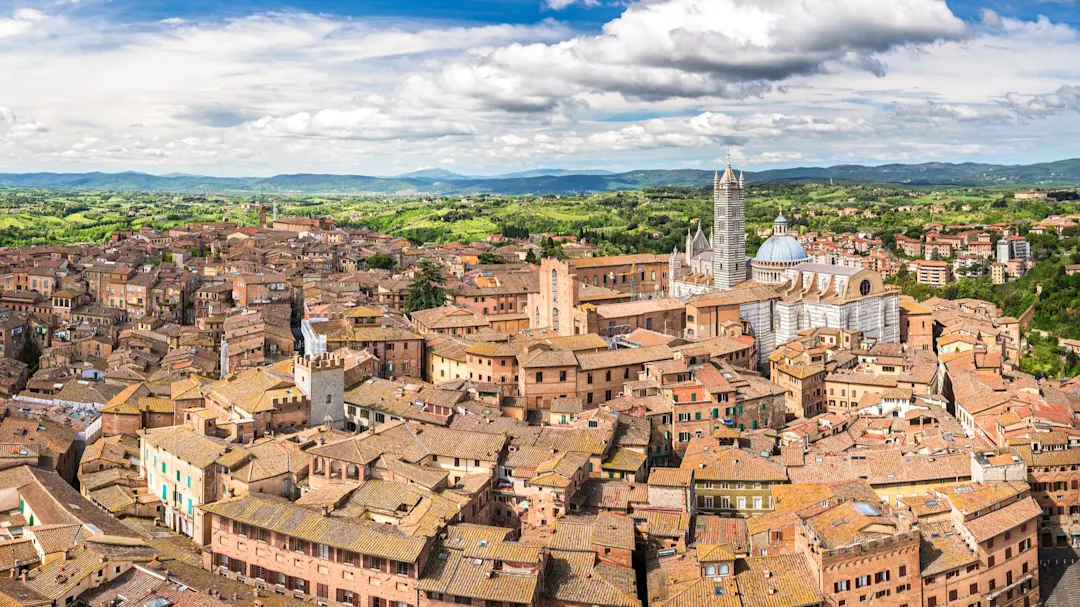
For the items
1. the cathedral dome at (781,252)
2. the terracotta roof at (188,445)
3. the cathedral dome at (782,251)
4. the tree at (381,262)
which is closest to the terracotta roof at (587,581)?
the terracotta roof at (188,445)

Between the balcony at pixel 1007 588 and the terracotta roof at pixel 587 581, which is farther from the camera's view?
the balcony at pixel 1007 588

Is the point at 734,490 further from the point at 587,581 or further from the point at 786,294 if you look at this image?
the point at 786,294

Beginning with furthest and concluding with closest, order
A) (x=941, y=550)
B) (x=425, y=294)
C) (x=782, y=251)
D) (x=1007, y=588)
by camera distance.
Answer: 1. (x=782, y=251)
2. (x=425, y=294)
3. (x=1007, y=588)
4. (x=941, y=550)

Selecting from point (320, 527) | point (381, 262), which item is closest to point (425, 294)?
point (381, 262)

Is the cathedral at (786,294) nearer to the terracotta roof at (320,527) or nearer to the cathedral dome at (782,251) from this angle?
the cathedral dome at (782,251)

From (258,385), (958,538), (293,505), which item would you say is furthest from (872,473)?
(258,385)

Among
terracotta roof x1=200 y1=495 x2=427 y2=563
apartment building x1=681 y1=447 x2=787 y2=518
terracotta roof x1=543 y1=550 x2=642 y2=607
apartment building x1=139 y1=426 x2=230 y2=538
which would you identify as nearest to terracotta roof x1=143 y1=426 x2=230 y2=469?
apartment building x1=139 y1=426 x2=230 y2=538

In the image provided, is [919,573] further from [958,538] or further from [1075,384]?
[1075,384]
